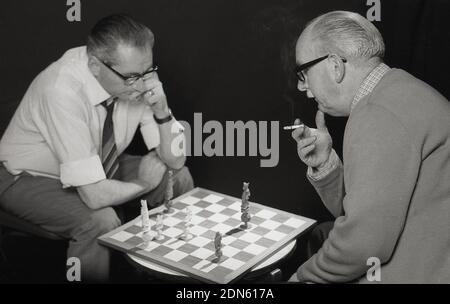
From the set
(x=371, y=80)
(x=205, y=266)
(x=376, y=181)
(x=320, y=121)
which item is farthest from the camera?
(x=320, y=121)

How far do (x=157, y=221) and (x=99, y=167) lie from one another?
33cm

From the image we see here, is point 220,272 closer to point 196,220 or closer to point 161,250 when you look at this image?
point 161,250

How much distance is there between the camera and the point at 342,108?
1.98m

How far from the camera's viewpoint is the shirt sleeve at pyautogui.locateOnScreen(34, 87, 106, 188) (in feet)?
7.36

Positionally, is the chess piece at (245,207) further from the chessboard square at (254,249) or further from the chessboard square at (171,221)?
the chessboard square at (171,221)

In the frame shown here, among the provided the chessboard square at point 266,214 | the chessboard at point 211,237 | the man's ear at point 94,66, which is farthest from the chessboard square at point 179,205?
the man's ear at point 94,66

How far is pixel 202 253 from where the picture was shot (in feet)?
7.09

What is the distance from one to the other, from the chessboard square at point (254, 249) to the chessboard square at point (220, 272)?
145 mm

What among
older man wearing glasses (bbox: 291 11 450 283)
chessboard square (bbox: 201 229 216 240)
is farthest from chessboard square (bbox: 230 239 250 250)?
older man wearing glasses (bbox: 291 11 450 283)

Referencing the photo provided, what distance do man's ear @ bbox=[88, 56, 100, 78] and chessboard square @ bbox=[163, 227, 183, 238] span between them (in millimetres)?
720

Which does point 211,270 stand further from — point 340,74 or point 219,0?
point 219,0

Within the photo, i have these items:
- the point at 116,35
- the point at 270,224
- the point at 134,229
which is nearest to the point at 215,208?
the point at 270,224

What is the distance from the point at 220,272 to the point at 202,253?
5.7 inches

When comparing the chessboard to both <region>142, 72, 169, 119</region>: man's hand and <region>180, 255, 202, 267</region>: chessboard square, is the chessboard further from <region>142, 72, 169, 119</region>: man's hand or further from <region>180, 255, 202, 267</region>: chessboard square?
<region>142, 72, 169, 119</region>: man's hand
